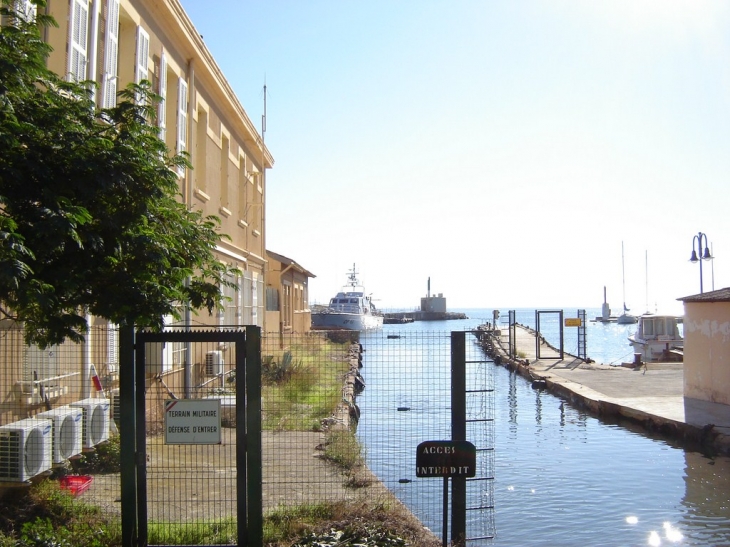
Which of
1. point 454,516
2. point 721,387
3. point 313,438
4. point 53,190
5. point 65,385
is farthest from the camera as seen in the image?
point 721,387

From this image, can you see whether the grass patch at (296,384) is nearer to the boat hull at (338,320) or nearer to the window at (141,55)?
the window at (141,55)

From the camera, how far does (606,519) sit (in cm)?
965

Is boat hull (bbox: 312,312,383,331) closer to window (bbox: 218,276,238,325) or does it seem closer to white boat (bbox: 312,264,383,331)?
white boat (bbox: 312,264,383,331)

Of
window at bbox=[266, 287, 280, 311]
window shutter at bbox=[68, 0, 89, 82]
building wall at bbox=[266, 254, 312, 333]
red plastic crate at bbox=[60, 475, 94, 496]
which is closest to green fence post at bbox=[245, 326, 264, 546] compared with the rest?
red plastic crate at bbox=[60, 475, 94, 496]

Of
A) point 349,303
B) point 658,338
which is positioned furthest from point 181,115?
point 349,303

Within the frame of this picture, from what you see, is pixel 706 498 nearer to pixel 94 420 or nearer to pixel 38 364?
pixel 94 420

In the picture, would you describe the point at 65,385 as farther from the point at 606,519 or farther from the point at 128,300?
the point at 606,519

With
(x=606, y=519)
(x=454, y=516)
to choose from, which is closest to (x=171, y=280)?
(x=454, y=516)

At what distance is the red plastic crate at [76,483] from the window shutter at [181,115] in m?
6.95

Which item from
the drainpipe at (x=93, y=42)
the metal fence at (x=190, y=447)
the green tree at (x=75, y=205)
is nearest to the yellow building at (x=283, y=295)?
the metal fence at (x=190, y=447)

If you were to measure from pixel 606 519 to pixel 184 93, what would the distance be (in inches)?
393

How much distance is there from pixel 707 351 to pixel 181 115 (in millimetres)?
12492

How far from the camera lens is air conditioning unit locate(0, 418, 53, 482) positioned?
6.91 metres

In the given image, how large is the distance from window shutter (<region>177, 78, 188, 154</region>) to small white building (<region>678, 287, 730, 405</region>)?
1149cm
